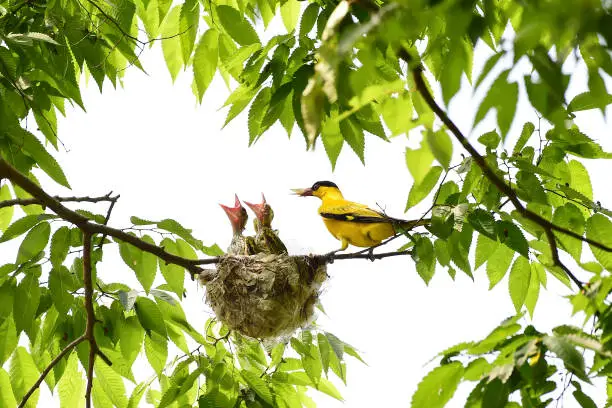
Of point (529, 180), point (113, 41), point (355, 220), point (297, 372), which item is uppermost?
point (113, 41)

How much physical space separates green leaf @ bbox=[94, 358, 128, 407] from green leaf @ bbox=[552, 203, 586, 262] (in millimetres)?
2139

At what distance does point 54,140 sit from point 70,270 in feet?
1.97

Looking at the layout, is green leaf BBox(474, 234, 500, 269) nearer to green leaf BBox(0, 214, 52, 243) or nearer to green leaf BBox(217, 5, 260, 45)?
green leaf BBox(217, 5, 260, 45)

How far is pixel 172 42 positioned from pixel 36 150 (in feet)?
2.73

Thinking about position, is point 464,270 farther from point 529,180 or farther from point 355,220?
point 355,220

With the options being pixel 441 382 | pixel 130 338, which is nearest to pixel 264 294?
pixel 130 338

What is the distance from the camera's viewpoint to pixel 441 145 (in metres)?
1.83

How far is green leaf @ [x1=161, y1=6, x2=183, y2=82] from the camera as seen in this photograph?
4.03m

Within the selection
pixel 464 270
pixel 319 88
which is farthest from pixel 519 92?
pixel 464 270

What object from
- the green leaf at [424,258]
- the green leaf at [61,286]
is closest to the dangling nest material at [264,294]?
the green leaf at [61,286]

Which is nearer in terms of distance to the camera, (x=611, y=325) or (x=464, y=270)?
(x=611, y=325)

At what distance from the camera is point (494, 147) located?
3199 mm

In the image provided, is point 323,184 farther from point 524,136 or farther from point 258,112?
point 524,136

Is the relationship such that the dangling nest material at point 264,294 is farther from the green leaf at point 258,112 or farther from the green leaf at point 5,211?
the green leaf at point 258,112
